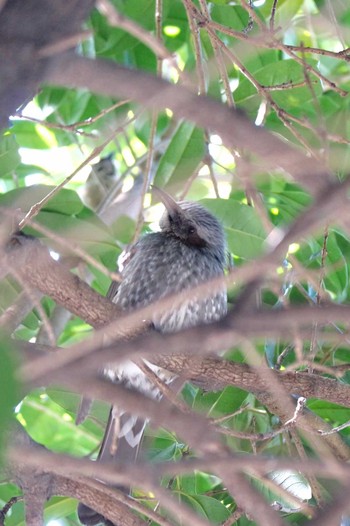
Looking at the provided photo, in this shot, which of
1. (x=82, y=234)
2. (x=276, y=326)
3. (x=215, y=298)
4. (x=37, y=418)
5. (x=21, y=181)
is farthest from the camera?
(x=21, y=181)

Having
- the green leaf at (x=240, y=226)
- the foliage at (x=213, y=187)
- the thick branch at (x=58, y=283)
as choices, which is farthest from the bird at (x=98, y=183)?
the thick branch at (x=58, y=283)

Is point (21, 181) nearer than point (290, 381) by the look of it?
No

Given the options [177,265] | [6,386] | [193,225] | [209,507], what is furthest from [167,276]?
[6,386]

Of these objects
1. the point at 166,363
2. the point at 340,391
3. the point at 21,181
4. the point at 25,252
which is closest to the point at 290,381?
the point at 340,391

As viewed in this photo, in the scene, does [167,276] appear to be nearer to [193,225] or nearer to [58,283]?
[193,225]

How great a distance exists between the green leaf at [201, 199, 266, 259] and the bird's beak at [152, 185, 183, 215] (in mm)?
181

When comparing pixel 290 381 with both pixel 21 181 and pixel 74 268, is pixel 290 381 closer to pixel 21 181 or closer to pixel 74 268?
pixel 74 268

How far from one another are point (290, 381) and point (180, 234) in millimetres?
1257

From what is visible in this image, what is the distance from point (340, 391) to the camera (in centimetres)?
241

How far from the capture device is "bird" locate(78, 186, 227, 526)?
3.16 meters

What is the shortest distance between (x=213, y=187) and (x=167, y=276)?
0.39 m

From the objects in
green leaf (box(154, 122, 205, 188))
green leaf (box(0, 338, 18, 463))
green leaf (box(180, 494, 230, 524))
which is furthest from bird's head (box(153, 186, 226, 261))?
green leaf (box(0, 338, 18, 463))

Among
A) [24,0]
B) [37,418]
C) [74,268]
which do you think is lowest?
[37,418]

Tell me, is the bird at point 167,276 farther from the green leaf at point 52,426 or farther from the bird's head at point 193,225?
the green leaf at point 52,426
